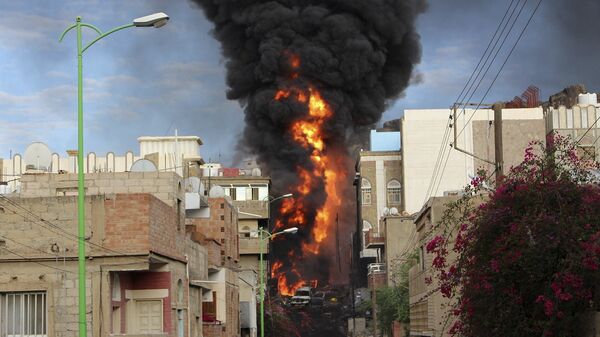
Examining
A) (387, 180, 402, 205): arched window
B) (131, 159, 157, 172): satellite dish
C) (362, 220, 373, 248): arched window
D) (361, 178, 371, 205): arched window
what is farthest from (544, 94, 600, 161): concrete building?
(131, 159, 157, 172): satellite dish

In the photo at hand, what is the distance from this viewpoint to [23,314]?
2656cm

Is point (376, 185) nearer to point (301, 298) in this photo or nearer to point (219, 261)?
point (301, 298)

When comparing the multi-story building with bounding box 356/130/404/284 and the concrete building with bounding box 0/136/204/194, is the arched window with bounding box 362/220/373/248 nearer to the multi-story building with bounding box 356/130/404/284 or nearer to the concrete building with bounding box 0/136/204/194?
the multi-story building with bounding box 356/130/404/284

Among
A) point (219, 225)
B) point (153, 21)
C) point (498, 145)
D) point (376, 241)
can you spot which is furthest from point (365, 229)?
point (153, 21)

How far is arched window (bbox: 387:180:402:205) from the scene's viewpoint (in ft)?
315

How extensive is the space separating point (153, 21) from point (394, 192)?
78243 mm

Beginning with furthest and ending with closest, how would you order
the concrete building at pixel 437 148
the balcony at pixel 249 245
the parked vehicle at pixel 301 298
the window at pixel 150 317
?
the concrete building at pixel 437 148
the parked vehicle at pixel 301 298
the balcony at pixel 249 245
the window at pixel 150 317

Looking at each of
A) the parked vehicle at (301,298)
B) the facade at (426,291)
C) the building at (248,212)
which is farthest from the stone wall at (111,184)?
the parked vehicle at (301,298)

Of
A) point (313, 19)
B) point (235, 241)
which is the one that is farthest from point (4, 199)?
point (313, 19)

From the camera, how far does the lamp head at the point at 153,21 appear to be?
19.2m

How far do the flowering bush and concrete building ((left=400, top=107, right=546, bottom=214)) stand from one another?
221 ft

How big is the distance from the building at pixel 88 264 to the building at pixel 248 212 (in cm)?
2857

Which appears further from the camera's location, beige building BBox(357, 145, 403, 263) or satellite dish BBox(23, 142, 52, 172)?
beige building BBox(357, 145, 403, 263)

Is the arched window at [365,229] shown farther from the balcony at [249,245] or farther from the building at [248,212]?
the balcony at [249,245]
